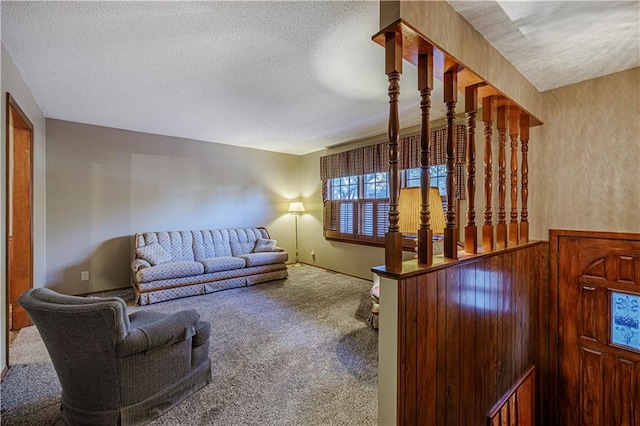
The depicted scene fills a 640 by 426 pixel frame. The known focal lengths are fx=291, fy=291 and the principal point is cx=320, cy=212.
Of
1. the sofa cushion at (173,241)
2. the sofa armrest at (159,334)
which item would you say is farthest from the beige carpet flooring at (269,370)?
the sofa cushion at (173,241)

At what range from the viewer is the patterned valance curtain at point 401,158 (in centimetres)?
361

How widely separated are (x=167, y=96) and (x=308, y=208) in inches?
145

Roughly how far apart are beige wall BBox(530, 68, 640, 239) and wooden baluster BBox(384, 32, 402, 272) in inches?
79.8

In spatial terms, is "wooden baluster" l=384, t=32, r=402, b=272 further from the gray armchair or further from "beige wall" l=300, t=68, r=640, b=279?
"beige wall" l=300, t=68, r=640, b=279

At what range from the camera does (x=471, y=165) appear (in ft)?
5.60

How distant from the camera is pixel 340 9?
1.73m

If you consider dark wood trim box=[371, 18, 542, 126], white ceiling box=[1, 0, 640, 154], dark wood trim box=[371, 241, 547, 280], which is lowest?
dark wood trim box=[371, 241, 547, 280]

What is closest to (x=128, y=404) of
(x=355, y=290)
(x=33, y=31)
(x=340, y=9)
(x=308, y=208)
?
(x=33, y=31)

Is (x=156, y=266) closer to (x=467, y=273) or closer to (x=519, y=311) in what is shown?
(x=467, y=273)

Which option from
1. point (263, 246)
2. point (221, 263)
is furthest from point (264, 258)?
point (221, 263)

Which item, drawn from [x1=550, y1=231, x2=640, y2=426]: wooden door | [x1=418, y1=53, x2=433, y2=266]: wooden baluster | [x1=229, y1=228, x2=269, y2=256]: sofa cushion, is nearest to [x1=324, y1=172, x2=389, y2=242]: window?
[x1=229, y1=228, x2=269, y2=256]: sofa cushion

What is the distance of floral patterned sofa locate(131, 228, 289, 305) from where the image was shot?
3.86 meters

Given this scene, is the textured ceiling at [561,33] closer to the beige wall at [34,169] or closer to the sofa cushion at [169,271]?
the beige wall at [34,169]

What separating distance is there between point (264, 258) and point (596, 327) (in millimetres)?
4004
